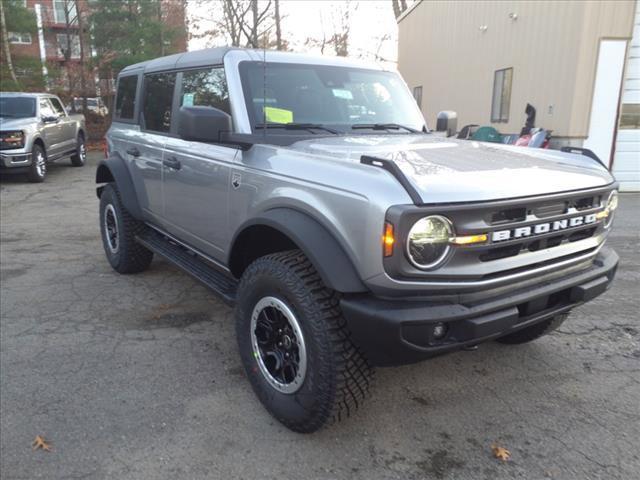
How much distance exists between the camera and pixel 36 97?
12.0 m

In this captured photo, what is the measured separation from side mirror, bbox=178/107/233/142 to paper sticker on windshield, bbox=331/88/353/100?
0.98 m

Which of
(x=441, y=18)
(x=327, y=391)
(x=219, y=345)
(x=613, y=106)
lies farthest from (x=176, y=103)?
→ (x=441, y=18)

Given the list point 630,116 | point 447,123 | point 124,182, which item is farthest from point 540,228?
point 630,116

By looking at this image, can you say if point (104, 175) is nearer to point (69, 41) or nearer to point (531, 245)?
point (531, 245)

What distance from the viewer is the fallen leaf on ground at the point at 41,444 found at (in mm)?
2541

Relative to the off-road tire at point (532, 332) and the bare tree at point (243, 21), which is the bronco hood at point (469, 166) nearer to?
the off-road tire at point (532, 332)

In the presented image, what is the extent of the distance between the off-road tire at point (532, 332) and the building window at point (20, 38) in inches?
892

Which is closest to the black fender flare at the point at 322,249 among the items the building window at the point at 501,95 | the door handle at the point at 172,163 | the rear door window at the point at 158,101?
the door handle at the point at 172,163

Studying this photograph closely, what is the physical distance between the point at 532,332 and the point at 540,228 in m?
1.35

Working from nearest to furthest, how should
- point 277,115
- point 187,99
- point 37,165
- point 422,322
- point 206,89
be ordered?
1. point 422,322
2. point 277,115
3. point 206,89
4. point 187,99
5. point 37,165

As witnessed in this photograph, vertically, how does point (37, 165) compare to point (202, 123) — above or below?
below

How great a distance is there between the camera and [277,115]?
10.7ft

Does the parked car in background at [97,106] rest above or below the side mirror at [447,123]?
above

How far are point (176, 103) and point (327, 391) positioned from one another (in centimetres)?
263
